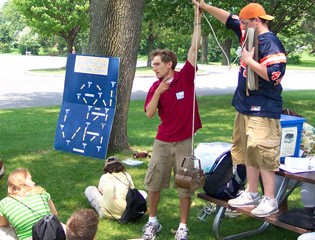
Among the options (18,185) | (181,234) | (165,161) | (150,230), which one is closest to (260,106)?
(165,161)

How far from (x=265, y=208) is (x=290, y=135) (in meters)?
0.80

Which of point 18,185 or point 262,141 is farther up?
point 262,141

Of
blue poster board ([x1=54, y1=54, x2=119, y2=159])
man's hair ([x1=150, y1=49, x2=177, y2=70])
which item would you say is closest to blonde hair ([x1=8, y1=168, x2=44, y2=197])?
man's hair ([x1=150, y1=49, x2=177, y2=70])

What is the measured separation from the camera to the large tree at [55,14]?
98.4ft

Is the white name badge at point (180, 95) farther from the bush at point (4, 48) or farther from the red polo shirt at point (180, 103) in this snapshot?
the bush at point (4, 48)

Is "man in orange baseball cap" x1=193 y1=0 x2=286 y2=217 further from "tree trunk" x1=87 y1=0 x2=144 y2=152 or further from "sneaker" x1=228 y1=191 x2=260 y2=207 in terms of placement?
"tree trunk" x1=87 y1=0 x2=144 y2=152

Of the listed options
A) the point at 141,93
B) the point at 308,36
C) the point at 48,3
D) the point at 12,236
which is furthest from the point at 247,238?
the point at 308,36

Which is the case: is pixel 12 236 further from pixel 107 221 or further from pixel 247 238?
pixel 247 238

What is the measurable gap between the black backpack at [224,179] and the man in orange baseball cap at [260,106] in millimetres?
263

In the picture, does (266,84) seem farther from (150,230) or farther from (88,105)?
(88,105)

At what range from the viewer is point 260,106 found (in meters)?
4.12

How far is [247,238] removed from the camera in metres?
5.01

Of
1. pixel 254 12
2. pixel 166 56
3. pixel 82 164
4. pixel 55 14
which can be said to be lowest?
pixel 82 164

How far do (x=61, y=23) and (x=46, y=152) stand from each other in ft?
77.9
